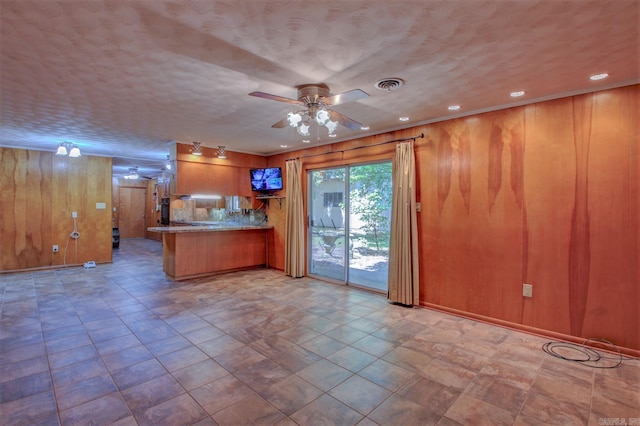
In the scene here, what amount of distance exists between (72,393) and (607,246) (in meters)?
4.73

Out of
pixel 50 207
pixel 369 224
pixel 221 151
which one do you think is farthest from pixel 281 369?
pixel 50 207

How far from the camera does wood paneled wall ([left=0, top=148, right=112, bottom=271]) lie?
6.11m

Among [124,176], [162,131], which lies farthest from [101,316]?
[124,176]

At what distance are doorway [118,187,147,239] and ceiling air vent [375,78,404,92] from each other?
1198 cm

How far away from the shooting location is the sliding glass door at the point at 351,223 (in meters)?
5.05

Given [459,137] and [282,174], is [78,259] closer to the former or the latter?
[282,174]

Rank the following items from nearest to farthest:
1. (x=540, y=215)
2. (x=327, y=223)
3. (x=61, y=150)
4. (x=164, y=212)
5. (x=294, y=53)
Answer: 1. (x=294, y=53)
2. (x=540, y=215)
3. (x=61, y=150)
4. (x=327, y=223)
5. (x=164, y=212)

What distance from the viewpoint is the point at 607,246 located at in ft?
9.84

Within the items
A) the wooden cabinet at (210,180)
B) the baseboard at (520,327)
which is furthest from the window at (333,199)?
the baseboard at (520,327)

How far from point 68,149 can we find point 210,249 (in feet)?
10.4

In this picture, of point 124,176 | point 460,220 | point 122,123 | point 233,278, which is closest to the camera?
point 460,220

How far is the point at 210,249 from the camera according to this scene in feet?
19.9

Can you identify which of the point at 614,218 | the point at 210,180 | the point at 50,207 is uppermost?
the point at 210,180

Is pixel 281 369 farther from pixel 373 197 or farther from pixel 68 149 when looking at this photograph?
pixel 68 149
